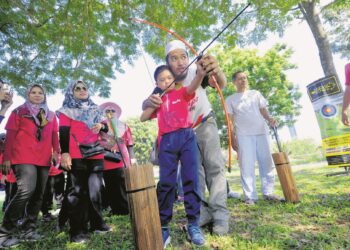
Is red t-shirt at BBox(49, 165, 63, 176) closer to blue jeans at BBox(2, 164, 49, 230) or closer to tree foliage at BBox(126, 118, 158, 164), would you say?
blue jeans at BBox(2, 164, 49, 230)

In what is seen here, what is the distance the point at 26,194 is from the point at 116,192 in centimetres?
149

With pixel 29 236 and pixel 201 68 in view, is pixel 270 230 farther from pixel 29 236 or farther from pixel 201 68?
pixel 29 236

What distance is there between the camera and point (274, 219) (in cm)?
286

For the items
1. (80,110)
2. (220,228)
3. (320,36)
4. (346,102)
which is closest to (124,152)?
(80,110)

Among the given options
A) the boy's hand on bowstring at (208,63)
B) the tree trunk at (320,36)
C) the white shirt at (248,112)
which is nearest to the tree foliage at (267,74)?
the tree trunk at (320,36)

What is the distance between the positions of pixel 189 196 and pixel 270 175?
200 cm

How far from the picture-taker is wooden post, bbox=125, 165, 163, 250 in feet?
5.49

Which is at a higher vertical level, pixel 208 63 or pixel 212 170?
pixel 208 63

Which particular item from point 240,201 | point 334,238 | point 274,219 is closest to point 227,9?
point 240,201

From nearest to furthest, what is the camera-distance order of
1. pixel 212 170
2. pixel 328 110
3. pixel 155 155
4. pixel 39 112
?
pixel 212 170, pixel 155 155, pixel 39 112, pixel 328 110

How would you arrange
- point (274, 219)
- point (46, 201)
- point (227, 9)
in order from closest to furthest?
point (274, 219)
point (46, 201)
point (227, 9)

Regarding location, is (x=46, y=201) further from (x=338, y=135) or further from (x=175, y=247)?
(x=338, y=135)

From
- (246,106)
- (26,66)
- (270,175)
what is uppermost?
(26,66)

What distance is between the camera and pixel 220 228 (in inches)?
97.2
